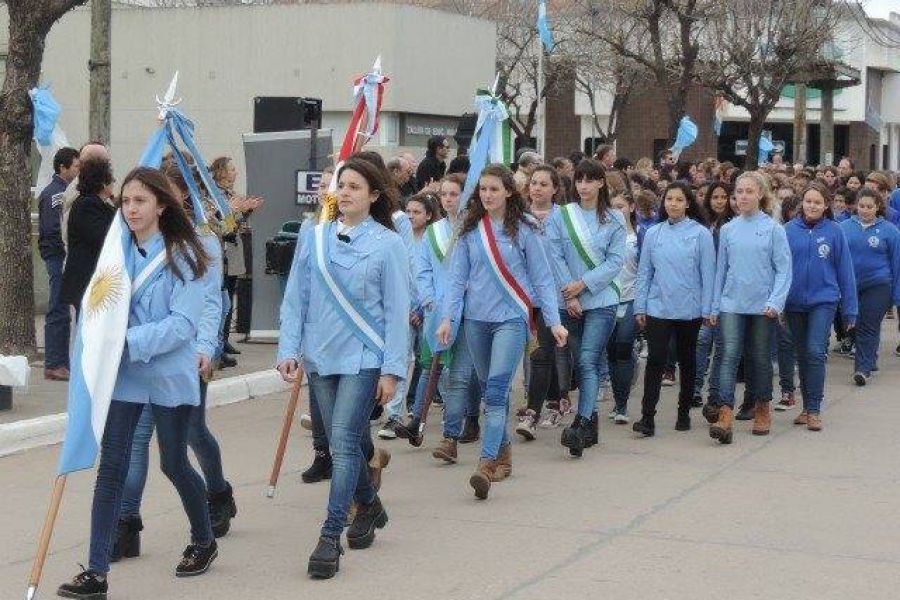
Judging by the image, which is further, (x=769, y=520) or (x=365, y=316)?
(x=769, y=520)

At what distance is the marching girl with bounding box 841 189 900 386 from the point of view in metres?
14.3

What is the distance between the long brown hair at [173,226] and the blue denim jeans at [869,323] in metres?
8.89

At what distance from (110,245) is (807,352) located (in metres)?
6.19

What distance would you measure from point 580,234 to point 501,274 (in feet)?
5.37

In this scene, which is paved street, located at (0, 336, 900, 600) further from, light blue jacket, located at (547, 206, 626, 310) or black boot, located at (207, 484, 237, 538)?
light blue jacket, located at (547, 206, 626, 310)

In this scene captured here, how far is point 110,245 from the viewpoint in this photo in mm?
6371

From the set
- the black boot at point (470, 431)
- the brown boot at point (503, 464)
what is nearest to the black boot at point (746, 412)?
the black boot at point (470, 431)

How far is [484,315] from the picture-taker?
8.67 metres

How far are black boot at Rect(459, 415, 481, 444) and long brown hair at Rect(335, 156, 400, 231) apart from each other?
3391 mm

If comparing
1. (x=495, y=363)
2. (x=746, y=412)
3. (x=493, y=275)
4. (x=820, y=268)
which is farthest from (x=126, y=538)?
(x=820, y=268)

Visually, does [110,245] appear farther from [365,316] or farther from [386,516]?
[386,516]

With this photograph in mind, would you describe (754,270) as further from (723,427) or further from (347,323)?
(347,323)

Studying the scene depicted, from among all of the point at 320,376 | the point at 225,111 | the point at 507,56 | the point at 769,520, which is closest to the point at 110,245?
the point at 320,376

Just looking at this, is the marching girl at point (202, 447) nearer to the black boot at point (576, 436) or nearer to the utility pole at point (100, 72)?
the black boot at point (576, 436)
